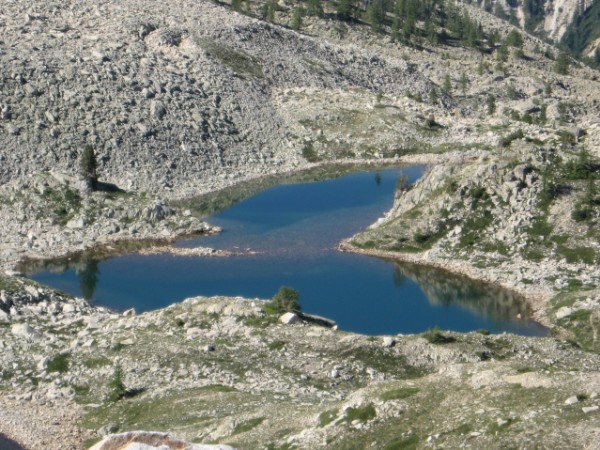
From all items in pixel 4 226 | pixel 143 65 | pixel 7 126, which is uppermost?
pixel 143 65

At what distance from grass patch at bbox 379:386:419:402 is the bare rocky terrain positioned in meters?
0.14

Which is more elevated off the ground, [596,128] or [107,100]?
[596,128]

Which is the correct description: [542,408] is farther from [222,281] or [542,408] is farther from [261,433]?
[222,281]

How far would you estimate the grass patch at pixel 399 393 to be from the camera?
51.1m

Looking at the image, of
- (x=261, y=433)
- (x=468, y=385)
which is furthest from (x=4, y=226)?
(x=468, y=385)

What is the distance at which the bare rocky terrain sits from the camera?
5278 cm

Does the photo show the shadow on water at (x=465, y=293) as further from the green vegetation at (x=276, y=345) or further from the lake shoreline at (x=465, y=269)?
the green vegetation at (x=276, y=345)

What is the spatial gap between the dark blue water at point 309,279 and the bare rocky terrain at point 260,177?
2.78 metres

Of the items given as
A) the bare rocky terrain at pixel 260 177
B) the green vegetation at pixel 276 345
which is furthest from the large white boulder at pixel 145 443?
the green vegetation at pixel 276 345

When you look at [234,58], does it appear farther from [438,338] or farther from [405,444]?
[405,444]

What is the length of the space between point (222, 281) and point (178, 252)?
10512mm

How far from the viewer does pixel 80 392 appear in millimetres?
66000

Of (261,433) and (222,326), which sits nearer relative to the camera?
(261,433)

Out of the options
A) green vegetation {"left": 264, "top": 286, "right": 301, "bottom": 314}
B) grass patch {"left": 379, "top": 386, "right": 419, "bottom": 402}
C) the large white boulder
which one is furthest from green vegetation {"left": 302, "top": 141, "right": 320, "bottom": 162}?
the large white boulder
